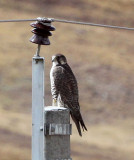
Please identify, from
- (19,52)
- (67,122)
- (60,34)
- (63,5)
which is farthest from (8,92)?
(67,122)

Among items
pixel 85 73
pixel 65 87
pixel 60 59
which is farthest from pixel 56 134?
pixel 85 73

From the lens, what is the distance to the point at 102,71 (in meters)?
22.2

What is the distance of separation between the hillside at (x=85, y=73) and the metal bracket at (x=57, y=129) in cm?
1068

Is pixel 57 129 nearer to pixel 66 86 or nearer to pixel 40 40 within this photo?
pixel 40 40

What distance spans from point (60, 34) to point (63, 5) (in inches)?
79.7

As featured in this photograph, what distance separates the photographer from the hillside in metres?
17.9

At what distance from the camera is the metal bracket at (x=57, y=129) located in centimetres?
587

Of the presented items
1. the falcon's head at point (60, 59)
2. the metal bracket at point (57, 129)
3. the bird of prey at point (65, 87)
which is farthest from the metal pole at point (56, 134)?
the falcon's head at point (60, 59)

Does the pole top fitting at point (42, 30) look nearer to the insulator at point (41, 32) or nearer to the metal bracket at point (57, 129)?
the insulator at point (41, 32)

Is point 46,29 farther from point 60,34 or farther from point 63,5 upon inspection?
point 63,5

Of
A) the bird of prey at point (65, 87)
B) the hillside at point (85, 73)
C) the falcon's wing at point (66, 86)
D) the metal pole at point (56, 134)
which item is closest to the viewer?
the metal pole at point (56, 134)

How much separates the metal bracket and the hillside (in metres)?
10.7

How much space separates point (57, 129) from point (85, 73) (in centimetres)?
1618

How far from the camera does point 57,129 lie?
19.4 ft
